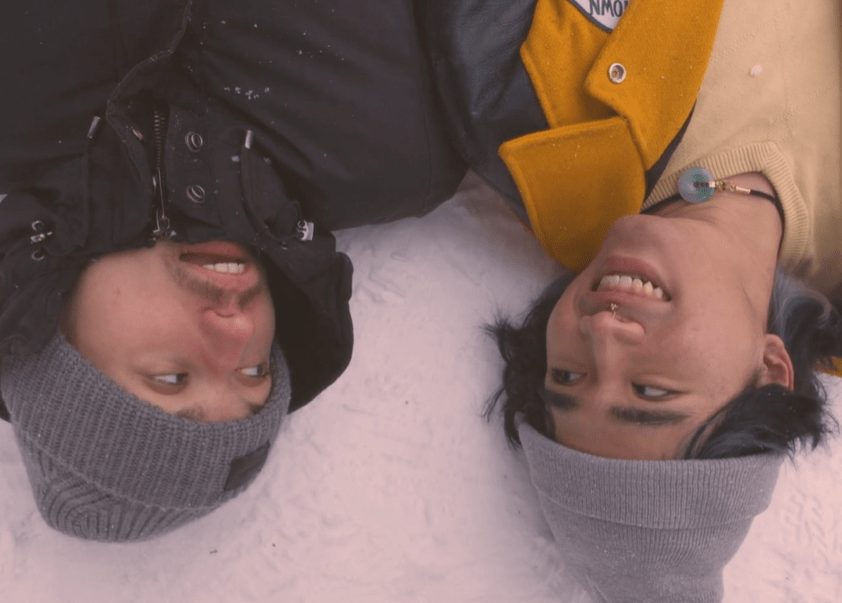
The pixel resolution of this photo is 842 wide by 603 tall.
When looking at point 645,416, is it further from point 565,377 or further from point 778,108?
point 778,108

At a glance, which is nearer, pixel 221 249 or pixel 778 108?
pixel 221 249

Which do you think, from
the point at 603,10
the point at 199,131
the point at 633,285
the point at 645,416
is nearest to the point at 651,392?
the point at 645,416

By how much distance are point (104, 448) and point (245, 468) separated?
161 millimetres

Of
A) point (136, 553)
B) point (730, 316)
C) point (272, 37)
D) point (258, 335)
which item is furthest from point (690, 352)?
point (136, 553)

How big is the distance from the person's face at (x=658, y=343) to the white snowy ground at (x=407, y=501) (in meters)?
0.24

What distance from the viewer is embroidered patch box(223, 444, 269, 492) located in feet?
2.71

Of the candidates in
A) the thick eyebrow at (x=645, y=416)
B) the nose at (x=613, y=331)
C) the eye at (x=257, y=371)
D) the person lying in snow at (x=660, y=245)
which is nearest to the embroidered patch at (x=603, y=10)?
the person lying in snow at (x=660, y=245)

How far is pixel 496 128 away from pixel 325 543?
2.10ft

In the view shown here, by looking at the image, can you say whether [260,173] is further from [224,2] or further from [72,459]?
[72,459]

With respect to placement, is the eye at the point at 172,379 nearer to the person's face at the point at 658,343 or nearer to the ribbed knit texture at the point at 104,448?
the ribbed knit texture at the point at 104,448

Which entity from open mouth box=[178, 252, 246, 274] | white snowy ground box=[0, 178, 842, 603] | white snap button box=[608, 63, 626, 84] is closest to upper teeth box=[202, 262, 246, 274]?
open mouth box=[178, 252, 246, 274]

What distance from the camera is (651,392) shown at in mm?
839

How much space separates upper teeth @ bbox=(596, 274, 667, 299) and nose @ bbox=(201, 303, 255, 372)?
1.45ft

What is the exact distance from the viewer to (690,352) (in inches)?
31.9
